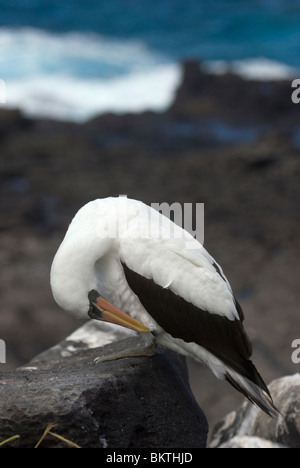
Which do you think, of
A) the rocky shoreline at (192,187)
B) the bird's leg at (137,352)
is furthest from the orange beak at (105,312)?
the rocky shoreline at (192,187)

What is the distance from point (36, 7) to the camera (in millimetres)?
28766

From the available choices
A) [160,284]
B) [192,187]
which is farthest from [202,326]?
[192,187]

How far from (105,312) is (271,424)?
164 centimetres

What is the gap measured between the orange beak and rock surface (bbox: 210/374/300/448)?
1.12m

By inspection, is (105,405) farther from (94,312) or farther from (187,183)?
(187,183)

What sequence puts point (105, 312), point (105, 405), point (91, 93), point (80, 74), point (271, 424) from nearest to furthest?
point (105, 405), point (105, 312), point (271, 424), point (91, 93), point (80, 74)

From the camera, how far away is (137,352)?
4.42m

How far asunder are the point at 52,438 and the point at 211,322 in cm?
124

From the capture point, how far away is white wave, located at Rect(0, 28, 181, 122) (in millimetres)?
21859

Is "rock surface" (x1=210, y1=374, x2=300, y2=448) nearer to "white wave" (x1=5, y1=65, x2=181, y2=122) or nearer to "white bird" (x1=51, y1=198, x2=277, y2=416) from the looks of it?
"white bird" (x1=51, y1=198, x2=277, y2=416)

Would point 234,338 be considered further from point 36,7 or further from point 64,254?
point 36,7

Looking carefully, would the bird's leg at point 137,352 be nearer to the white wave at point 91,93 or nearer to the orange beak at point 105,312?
the orange beak at point 105,312

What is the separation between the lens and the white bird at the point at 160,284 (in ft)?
13.4

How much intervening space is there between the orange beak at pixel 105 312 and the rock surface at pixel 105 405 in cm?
26
